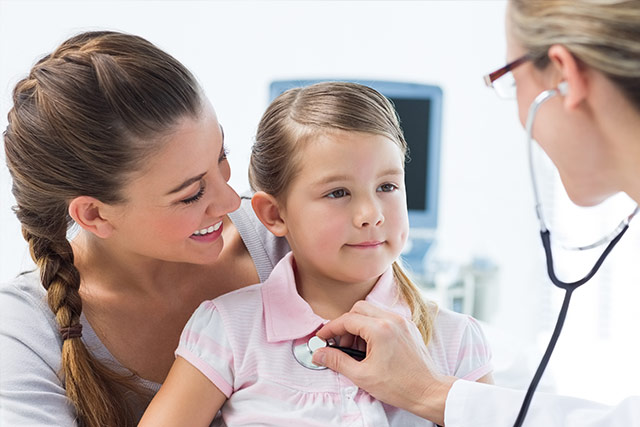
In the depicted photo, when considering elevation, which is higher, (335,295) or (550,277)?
(550,277)

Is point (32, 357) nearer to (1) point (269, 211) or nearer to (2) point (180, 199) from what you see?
(2) point (180, 199)

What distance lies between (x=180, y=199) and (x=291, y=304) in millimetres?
267

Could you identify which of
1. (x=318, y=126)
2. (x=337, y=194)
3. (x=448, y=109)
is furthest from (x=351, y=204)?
(x=448, y=109)

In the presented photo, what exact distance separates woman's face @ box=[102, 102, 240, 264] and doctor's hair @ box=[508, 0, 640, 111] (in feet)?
1.98

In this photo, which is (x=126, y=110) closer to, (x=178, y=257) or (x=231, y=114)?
(x=178, y=257)

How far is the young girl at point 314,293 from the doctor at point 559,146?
0.21 ft

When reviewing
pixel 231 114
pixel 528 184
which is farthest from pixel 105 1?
pixel 528 184

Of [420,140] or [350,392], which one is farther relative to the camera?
[420,140]

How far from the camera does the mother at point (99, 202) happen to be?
4.13 ft

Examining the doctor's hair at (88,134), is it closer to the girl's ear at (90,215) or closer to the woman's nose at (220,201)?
the girl's ear at (90,215)

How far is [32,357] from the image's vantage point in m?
1.25

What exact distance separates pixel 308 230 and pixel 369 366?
25 centimetres

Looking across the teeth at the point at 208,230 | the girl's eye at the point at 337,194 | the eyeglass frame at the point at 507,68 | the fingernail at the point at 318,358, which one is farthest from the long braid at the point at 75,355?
the eyeglass frame at the point at 507,68

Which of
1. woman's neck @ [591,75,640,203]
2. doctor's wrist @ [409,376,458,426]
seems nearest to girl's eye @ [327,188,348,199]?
doctor's wrist @ [409,376,458,426]
